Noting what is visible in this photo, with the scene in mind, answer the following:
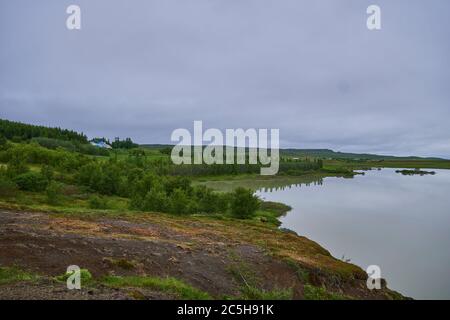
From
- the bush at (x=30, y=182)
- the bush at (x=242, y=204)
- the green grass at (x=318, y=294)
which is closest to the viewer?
the green grass at (x=318, y=294)

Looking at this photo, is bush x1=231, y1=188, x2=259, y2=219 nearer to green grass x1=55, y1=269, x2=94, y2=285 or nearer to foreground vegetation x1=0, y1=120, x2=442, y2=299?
foreground vegetation x1=0, y1=120, x2=442, y2=299

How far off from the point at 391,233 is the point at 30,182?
4467cm

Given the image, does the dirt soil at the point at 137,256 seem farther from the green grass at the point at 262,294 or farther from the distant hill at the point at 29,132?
the distant hill at the point at 29,132

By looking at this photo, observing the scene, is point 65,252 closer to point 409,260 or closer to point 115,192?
point 409,260

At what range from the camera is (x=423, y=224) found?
41.4m

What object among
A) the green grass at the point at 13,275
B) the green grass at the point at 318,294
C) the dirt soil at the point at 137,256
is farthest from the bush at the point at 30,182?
the green grass at the point at 318,294

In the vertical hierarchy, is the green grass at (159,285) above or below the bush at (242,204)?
above

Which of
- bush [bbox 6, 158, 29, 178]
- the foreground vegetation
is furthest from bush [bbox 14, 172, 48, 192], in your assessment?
bush [bbox 6, 158, 29, 178]

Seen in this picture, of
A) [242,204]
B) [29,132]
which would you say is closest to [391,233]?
[242,204]

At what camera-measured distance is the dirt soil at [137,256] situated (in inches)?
482

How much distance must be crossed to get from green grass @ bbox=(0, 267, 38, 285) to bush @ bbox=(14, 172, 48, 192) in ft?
120

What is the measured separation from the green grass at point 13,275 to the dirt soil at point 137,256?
1.30ft
